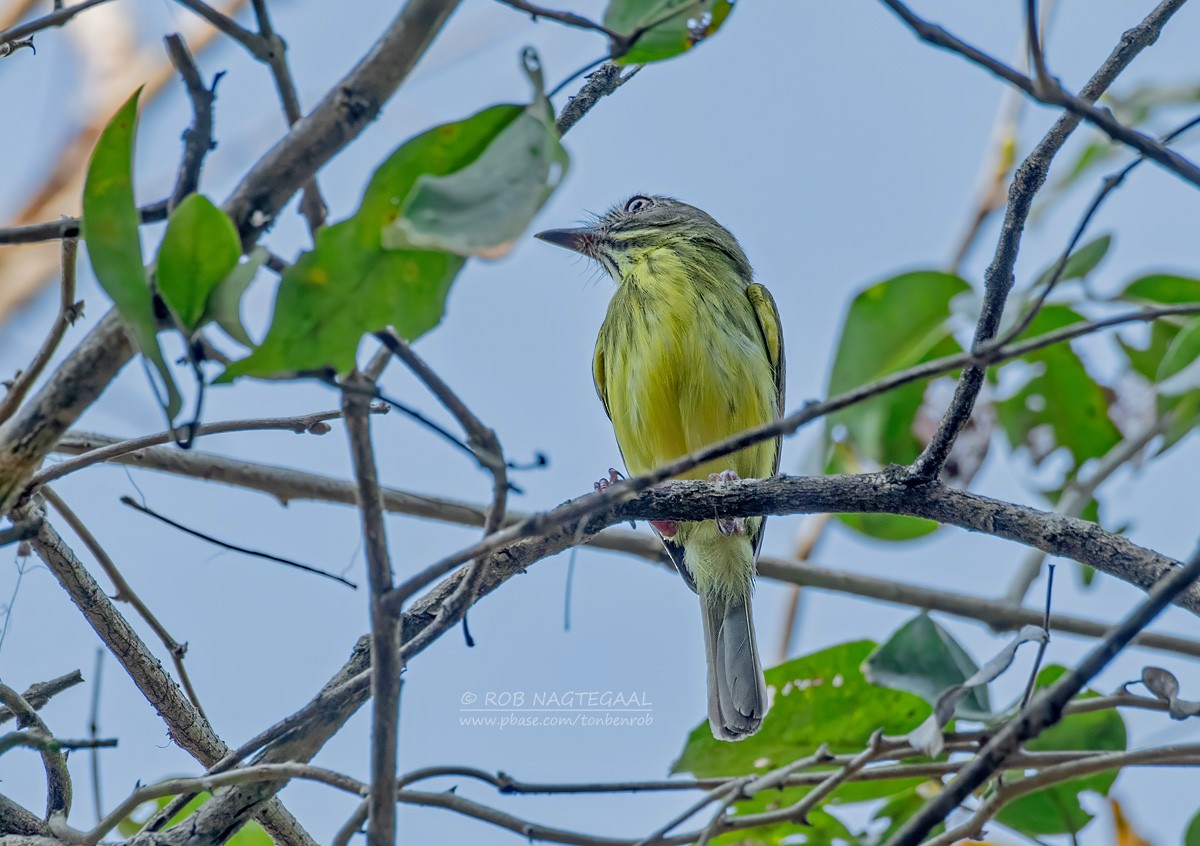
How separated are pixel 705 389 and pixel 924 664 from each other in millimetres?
1675

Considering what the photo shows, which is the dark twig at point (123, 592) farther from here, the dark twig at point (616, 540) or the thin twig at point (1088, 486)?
the thin twig at point (1088, 486)

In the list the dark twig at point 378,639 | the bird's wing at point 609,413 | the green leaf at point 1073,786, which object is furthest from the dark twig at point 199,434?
the bird's wing at point 609,413

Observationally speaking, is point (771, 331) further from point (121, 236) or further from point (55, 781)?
point (121, 236)

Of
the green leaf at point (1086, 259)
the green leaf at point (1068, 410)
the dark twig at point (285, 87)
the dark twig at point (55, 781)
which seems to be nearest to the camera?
the dark twig at point (285, 87)

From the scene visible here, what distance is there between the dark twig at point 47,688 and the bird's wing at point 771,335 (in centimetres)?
282

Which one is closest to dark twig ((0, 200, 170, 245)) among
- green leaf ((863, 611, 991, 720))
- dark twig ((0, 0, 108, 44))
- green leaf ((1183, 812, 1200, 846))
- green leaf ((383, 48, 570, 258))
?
green leaf ((383, 48, 570, 258))

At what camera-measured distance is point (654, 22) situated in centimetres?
161

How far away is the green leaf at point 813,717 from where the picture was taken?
3.05m

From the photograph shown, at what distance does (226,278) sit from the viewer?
1.44 m

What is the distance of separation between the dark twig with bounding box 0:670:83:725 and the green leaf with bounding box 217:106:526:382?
1079 mm

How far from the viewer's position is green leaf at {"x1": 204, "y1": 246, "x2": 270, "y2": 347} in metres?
1.44

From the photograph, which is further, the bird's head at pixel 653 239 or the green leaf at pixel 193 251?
the bird's head at pixel 653 239

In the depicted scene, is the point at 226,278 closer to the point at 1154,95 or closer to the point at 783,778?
the point at 783,778

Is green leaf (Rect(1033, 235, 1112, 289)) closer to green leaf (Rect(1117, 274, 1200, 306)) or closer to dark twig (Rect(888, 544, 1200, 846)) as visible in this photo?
green leaf (Rect(1117, 274, 1200, 306))
